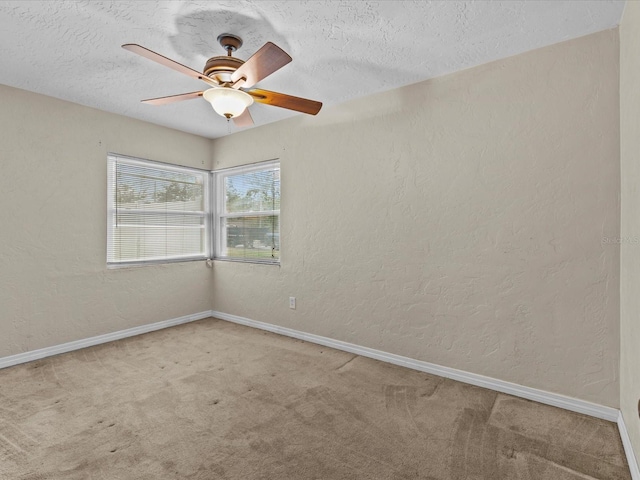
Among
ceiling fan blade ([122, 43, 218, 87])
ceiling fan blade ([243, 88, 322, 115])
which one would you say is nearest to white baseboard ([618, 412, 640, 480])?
ceiling fan blade ([243, 88, 322, 115])

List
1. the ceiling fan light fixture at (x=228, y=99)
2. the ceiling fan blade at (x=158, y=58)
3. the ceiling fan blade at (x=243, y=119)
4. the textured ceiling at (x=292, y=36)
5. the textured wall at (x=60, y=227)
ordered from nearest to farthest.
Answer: the ceiling fan blade at (x=158, y=58) < the textured ceiling at (x=292, y=36) < the ceiling fan light fixture at (x=228, y=99) < the ceiling fan blade at (x=243, y=119) < the textured wall at (x=60, y=227)

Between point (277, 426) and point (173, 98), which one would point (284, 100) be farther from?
point (277, 426)

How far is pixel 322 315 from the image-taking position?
11.3ft

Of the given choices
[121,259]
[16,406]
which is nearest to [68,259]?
[121,259]

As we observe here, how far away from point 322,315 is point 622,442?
7.58 feet

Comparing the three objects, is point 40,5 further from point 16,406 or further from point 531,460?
point 531,460

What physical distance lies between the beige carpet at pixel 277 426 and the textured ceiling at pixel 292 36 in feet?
7.86

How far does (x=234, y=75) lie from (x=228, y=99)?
0.17m

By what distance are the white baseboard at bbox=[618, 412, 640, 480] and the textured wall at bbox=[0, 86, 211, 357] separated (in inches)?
162

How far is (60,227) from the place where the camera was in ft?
10.5

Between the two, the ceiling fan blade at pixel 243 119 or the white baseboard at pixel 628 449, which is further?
the ceiling fan blade at pixel 243 119

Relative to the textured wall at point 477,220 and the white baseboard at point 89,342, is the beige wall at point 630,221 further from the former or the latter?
the white baseboard at point 89,342

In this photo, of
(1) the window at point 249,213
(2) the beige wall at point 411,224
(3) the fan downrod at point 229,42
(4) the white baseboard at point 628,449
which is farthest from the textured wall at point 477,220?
(3) the fan downrod at point 229,42

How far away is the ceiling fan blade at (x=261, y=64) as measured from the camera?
1687 millimetres
